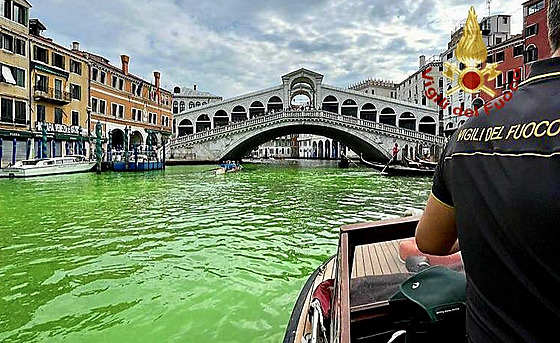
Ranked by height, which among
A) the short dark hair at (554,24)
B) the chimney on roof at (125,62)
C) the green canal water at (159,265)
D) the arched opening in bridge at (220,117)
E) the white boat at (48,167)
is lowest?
the green canal water at (159,265)

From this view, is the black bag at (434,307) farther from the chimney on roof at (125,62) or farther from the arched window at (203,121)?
the arched window at (203,121)

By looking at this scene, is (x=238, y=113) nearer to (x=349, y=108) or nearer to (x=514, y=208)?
(x=349, y=108)

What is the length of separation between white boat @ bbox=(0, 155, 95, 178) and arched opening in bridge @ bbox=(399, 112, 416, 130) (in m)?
24.7

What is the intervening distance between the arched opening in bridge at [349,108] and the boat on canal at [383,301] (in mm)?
32437

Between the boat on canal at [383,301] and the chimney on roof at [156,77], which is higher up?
the chimney on roof at [156,77]

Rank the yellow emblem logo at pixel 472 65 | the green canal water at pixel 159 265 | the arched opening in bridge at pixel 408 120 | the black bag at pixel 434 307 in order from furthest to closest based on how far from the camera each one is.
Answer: the arched opening in bridge at pixel 408 120 < the green canal water at pixel 159 265 < the yellow emblem logo at pixel 472 65 < the black bag at pixel 434 307

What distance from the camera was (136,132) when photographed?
28.6 meters

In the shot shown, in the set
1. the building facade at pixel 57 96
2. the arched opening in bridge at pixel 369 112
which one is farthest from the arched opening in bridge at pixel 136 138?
the arched opening in bridge at pixel 369 112

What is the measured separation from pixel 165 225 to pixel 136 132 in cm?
2442

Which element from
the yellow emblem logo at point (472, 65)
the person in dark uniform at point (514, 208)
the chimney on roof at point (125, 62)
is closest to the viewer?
the person in dark uniform at point (514, 208)

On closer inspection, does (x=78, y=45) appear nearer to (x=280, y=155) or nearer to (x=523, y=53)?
(x=523, y=53)

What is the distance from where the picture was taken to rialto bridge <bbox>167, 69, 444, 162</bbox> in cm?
2412

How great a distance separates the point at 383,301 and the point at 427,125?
3438 cm

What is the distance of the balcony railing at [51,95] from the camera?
18672 millimetres
